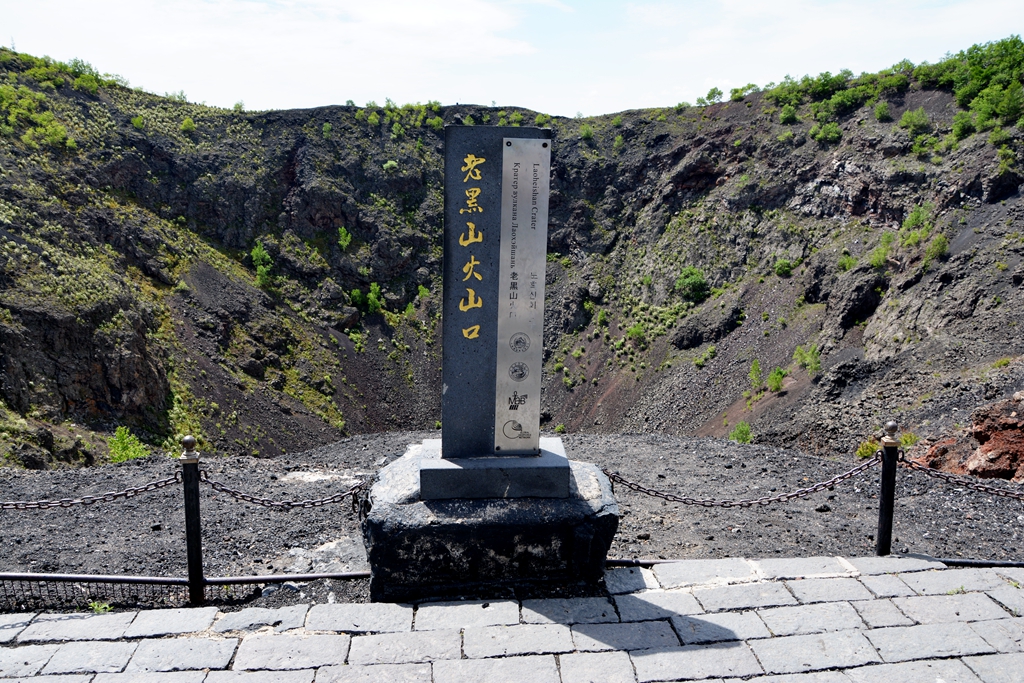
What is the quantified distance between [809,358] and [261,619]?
16.5 metres

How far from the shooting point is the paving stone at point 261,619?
4.16m

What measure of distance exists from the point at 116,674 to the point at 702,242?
81.5 ft

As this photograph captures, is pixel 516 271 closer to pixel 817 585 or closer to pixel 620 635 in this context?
pixel 620 635

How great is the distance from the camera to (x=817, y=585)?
4.64 m

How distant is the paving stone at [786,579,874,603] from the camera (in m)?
4.47

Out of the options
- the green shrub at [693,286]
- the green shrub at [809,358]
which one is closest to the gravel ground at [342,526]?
the green shrub at [809,358]

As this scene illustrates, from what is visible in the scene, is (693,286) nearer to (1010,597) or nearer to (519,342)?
(1010,597)

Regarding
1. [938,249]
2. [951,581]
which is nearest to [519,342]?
[951,581]

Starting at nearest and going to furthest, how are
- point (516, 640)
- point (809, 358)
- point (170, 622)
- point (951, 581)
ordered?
point (516, 640) → point (170, 622) → point (951, 581) → point (809, 358)

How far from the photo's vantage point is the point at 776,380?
689 inches

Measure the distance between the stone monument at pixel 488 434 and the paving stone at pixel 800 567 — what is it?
1.31 meters

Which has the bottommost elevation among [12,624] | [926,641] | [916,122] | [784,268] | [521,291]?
[12,624]

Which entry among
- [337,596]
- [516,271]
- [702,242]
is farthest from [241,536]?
[702,242]

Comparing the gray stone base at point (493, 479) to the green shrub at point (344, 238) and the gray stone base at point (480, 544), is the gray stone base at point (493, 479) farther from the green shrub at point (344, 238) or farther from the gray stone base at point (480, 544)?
the green shrub at point (344, 238)
